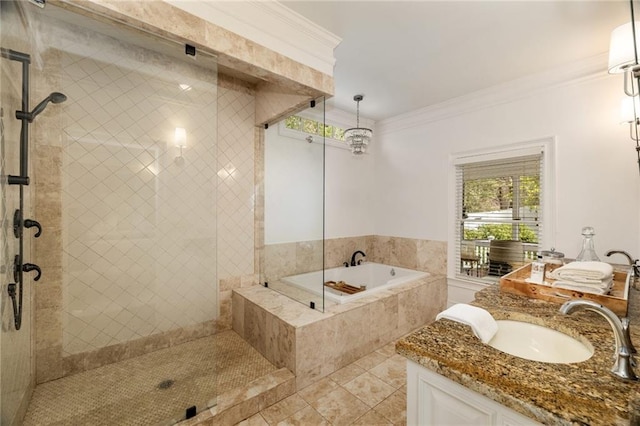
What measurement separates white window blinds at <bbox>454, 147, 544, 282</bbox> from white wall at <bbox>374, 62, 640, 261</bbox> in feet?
0.53

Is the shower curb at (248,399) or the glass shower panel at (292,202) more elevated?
the glass shower panel at (292,202)

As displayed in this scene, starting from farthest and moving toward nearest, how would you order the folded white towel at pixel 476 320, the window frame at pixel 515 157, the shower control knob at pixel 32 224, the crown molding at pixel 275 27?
1. the window frame at pixel 515 157
2. the shower control knob at pixel 32 224
3. the crown molding at pixel 275 27
4. the folded white towel at pixel 476 320

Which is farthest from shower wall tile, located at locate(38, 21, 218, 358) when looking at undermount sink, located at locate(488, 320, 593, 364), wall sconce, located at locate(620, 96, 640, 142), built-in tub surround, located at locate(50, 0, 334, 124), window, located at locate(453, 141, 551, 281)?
wall sconce, located at locate(620, 96, 640, 142)

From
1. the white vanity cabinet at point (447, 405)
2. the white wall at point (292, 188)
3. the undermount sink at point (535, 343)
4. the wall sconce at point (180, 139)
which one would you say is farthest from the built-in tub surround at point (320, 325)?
the wall sconce at point (180, 139)

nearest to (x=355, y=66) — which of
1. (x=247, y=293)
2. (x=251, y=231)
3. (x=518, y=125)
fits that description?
(x=518, y=125)

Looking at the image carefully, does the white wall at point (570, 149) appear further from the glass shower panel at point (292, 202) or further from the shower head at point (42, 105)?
the shower head at point (42, 105)

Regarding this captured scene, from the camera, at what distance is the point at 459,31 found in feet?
6.87

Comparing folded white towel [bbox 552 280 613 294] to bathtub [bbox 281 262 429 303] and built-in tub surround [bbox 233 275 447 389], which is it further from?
bathtub [bbox 281 262 429 303]

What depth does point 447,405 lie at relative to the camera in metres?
0.92

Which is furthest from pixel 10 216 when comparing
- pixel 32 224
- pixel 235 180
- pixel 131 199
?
pixel 235 180

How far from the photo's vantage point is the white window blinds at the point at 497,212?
2850 mm

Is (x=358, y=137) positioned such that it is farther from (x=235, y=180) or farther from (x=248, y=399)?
(x=248, y=399)

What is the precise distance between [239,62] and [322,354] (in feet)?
7.22

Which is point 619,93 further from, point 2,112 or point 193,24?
point 2,112
